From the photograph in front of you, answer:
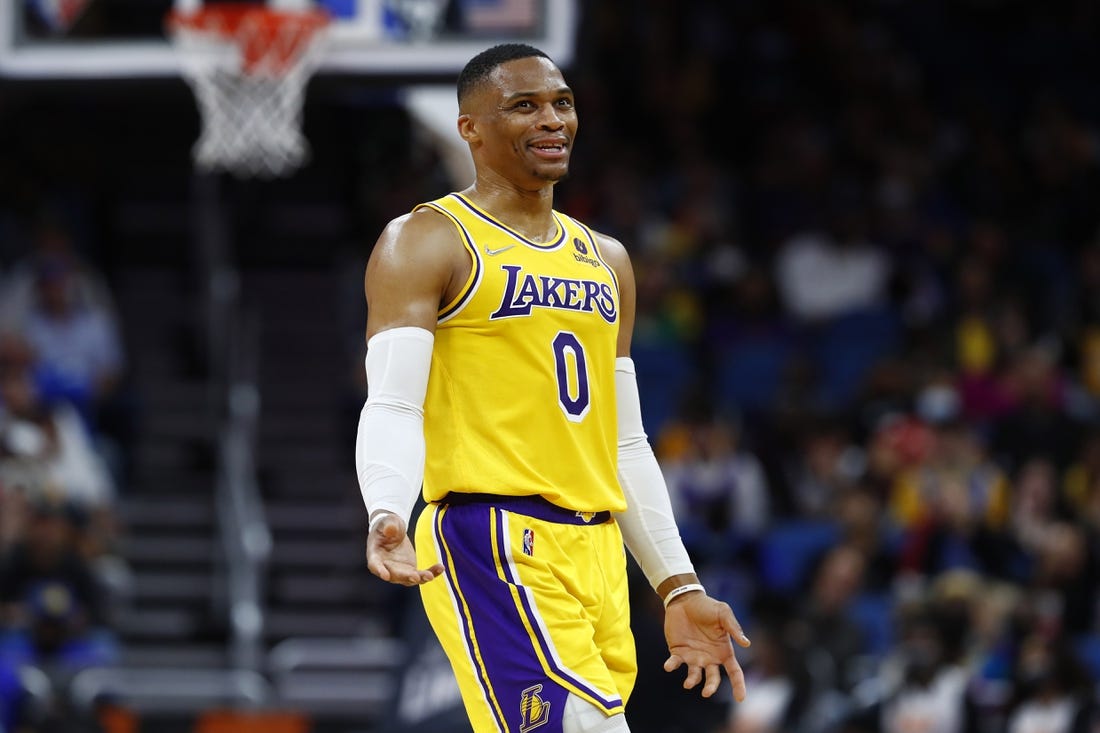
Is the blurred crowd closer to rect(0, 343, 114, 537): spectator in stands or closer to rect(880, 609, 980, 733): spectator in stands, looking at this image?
rect(0, 343, 114, 537): spectator in stands

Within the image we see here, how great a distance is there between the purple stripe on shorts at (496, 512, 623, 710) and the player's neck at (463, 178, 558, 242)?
0.79 m

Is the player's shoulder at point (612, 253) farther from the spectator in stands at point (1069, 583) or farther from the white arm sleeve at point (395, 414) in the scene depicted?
the spectator in stands at point (1069, 583)

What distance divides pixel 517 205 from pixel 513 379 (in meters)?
0.50

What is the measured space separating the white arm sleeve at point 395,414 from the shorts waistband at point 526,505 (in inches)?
7.6

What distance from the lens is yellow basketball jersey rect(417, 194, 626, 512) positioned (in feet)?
15.2

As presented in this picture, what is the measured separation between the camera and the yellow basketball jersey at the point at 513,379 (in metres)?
4.64

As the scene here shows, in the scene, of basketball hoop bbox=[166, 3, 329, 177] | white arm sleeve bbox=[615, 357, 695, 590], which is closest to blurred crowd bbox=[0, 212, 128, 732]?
basketball hoop bbox=[166, 3, 329, 177]

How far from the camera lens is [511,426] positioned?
464 cm

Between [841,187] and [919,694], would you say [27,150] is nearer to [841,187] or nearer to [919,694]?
[841,187]

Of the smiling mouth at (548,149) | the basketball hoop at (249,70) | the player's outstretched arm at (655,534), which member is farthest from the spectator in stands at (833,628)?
the smiling mouth at (548,149)

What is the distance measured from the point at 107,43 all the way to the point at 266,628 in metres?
5.26

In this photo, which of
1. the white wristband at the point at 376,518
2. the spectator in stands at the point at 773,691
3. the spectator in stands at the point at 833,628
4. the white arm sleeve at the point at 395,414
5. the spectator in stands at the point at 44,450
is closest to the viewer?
the white wristband at the point at 376,518

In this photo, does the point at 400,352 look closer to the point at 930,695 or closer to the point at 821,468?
the point at 930,695

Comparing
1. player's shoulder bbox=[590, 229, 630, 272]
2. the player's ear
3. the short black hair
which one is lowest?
player's shoulder bbox=[590, 229, 630, 272]
